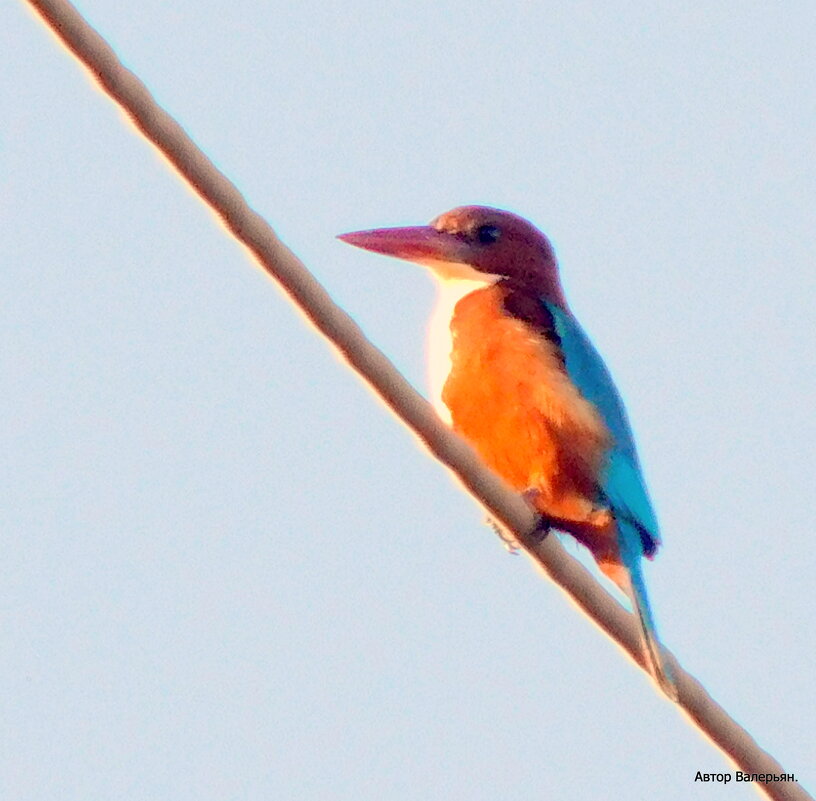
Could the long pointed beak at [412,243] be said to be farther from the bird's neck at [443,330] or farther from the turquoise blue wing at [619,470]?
the turquoise blue wing at [619,470]

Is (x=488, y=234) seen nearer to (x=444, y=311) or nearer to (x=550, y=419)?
(x=444, y=311)

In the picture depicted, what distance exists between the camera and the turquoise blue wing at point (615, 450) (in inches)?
169

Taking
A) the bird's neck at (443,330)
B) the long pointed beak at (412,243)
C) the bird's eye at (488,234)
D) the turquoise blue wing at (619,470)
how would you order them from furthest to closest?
1. the bird's eye at (488,234)
2. the long pointed beak at (412,243)
3. the bird's neck at (443,330)
4. the turquoise blue wing at (619,470)

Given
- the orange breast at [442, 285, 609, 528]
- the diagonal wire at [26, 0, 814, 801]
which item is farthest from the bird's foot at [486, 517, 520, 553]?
the diagonal wire at [26, 0, 814, 801]

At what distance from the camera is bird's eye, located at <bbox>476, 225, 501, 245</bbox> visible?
5.27 meters

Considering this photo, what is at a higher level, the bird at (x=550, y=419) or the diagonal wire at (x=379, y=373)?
the bird at (x=550, y=419)

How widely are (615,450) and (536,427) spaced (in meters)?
0.28

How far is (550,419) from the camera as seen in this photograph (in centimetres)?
428

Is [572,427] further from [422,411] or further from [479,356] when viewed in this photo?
[422,411]

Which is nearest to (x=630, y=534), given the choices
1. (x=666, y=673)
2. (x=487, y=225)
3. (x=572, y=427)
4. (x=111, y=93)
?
(x=572, y=427)

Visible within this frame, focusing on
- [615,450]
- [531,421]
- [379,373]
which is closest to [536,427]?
[531,421]

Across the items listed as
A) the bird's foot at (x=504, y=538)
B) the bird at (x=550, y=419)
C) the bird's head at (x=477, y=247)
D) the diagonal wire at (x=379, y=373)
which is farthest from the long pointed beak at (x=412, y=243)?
the diagonal wire at (x=379, y=373)

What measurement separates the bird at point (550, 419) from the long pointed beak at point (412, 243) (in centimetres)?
38

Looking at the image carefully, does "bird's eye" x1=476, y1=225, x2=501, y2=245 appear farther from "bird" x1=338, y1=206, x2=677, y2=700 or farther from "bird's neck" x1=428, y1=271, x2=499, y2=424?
"bird" x1=338, y1=206, x2=677, y2=700
